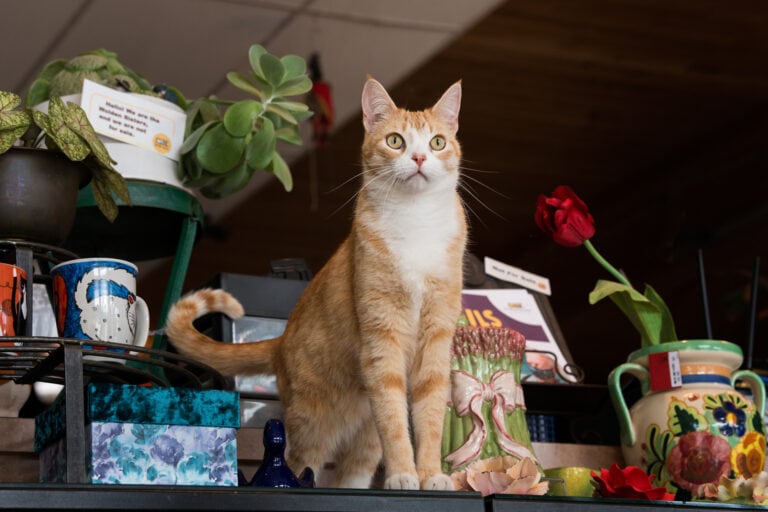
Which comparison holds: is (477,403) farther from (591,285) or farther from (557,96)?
(591,285)

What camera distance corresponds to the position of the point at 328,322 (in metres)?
1.23

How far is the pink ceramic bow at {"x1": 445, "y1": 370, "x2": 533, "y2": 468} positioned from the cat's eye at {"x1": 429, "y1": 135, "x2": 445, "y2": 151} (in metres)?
0.26

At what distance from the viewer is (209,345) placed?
129cm

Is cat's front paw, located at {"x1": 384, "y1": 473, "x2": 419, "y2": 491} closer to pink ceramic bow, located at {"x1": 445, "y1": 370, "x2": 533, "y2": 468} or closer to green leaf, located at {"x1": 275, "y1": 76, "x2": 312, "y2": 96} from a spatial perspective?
pink ceramic bow, located at {"x1": 445, "y1": 370, "x2": 533, "y2": 468}

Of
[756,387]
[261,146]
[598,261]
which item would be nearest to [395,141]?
[261,146]

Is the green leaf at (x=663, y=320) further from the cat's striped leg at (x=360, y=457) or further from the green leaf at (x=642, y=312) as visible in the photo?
the cat's striped leg at (x=360, y=457)

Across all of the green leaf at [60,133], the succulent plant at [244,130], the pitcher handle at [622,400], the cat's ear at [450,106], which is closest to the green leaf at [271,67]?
the succulent plant at [244,130]

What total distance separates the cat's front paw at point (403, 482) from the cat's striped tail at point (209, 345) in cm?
30

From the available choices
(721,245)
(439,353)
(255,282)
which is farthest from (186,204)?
(721,245)

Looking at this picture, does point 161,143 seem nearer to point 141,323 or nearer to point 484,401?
point 141,323

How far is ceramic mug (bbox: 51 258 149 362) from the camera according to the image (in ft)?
3.52

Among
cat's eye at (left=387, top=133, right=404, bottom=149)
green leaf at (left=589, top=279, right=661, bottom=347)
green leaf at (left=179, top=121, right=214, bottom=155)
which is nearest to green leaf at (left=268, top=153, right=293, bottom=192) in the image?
green leaf at (left=179, top=121, right=214, bottom=155)

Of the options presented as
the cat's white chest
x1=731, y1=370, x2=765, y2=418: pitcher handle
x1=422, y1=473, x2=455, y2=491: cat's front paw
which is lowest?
x1=422, y1=473, x2=455, y2=491: cat's front paw

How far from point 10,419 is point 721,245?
15.5ft
